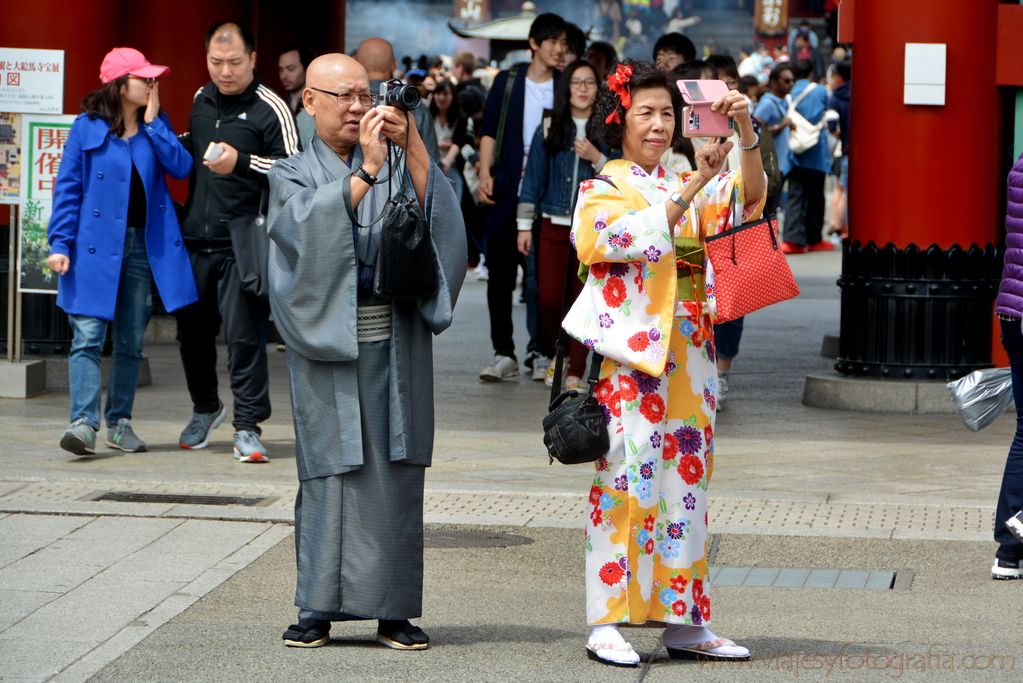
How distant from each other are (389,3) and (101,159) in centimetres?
4005

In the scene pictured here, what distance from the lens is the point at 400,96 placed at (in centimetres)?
507

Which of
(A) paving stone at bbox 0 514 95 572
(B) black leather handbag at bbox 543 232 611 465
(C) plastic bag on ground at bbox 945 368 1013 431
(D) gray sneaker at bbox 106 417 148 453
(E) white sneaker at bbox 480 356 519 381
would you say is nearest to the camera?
(B) black leather handbag at bbox 543 232 611 465

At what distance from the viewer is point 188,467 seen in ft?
26.8

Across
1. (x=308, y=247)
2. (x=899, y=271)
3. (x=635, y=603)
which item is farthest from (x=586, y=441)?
(x=899, y=271)

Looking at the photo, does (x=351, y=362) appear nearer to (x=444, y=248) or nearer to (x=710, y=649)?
(x=444, y=248)

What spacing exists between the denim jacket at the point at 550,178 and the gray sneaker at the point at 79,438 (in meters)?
2.98

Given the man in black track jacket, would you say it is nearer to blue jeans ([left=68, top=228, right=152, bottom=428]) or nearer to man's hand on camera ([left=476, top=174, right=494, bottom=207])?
blue jeans ([left=68, top=228, right=152, bottom=428])

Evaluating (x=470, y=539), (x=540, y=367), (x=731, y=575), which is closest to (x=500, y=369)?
(x=540, y=367)

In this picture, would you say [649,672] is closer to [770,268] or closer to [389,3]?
[770,268]

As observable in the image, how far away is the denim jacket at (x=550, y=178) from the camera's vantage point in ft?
33.2

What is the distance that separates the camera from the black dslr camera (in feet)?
16.6

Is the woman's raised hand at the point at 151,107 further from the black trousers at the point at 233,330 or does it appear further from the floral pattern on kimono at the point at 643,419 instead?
the floral pattern on kimono at the point at 643,419

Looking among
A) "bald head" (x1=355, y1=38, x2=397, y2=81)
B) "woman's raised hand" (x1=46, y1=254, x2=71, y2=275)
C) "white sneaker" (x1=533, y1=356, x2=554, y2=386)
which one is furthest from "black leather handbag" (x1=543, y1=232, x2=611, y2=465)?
"white sneaker" (x1=533, y1=356, x2=554, y2=386)

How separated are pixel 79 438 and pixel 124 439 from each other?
15.8 inches
